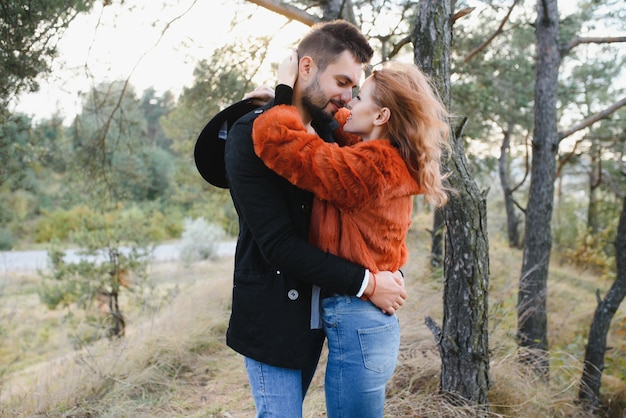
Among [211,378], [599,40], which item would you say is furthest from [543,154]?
[211,378]

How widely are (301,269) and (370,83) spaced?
2.37ft

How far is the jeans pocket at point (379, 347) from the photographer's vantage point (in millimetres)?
1621

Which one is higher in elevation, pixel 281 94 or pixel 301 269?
pixel 281 94

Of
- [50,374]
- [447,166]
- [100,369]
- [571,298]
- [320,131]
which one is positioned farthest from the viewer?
[571,298]

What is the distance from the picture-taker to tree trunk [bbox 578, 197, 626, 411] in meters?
4.41

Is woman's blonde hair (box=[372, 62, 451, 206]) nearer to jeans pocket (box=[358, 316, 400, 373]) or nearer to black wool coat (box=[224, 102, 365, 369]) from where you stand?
black wool coat (box=[224, 102, 365, 369])

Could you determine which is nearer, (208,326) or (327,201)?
(327,201)

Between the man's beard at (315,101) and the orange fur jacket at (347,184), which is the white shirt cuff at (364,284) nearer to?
the orange fur jacket at (347,184)

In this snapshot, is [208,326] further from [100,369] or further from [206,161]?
[206,161]

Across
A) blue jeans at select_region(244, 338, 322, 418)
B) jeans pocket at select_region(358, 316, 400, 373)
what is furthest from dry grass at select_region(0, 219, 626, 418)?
blue jeans at select_region(244, 338, 322, 418)

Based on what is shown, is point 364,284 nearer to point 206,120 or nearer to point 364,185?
point 364,185

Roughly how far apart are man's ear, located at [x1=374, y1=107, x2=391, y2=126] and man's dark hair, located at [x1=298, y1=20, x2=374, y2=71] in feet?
0.70

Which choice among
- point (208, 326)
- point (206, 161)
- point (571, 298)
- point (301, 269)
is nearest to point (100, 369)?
point (208, 326)

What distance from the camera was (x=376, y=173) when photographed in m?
1.55
